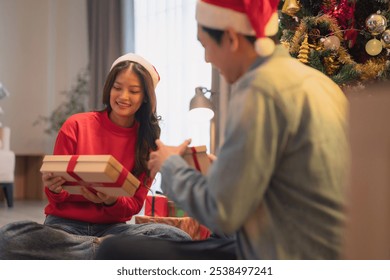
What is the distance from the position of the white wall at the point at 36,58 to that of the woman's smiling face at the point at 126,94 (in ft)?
14.7

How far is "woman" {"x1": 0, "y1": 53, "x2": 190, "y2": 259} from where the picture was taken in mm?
1759

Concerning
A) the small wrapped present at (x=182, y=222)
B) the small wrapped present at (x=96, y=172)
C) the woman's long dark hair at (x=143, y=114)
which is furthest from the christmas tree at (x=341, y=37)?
the small wrapped present at (x=96, y=172)

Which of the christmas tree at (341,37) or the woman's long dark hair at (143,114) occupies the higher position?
the christmas tree at (341,37)

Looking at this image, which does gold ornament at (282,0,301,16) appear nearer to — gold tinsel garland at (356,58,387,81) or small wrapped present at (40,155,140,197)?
gold tinsel garland at (356,58,387,81)

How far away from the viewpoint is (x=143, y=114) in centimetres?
202

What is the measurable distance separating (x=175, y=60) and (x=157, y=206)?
239 cm

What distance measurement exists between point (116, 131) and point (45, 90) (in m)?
4.77

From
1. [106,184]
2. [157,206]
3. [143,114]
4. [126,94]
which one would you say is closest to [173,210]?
[157,206]

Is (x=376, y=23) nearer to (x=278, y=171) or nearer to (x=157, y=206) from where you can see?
(x=157, y=206)

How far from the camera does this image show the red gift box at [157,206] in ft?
9.64

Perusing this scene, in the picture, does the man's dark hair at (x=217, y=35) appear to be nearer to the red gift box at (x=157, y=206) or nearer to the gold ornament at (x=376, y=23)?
the gold ornament at (x=376, y=23)

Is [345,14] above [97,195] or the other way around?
above

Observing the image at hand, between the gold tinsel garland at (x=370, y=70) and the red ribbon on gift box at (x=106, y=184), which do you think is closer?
the red ribbon on gift box at (x=106, y=184)
